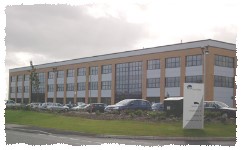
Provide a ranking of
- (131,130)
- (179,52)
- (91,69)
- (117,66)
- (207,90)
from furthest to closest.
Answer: (91,69)
(117,66)
(179,52)
(207,90)
(131,130)

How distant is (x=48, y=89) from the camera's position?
67625 mm

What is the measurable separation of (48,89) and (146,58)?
21045 mm

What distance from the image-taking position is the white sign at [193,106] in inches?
691

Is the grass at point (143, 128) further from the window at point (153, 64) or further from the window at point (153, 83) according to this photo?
the window at point (153, 64)

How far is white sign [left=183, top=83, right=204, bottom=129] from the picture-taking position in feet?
57.6

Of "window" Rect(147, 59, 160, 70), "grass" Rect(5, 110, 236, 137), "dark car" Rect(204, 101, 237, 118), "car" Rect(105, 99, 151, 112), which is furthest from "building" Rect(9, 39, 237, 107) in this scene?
"grass" Rect(5, 110, 236, 137)

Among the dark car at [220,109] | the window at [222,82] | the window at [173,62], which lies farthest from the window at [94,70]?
the dark car at [220,109]

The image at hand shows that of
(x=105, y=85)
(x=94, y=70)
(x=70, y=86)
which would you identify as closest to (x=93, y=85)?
(x=94, y=70)

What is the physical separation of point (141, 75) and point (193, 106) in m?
39.1

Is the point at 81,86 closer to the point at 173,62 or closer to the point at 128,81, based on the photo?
the point at 128,81

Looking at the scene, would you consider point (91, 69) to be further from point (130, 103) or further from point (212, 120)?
point (212, 120)

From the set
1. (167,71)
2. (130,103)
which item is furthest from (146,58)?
(130,103)

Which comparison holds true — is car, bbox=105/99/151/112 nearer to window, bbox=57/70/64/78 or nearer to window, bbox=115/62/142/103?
window, bbox=115/62/142/103

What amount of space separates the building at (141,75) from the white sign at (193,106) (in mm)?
17775
